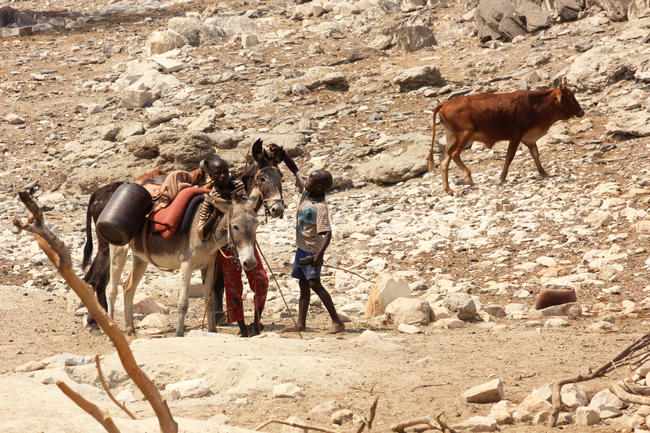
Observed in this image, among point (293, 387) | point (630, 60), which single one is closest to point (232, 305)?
point (293, 387)

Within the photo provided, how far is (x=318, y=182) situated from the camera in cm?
759

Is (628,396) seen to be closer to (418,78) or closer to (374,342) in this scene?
(374,342)

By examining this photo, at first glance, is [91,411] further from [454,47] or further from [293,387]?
[454,47]

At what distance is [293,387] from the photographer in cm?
531

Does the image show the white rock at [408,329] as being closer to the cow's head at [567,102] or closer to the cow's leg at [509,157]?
the cow's leg at [509,157]

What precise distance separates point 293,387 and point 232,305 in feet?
9.28

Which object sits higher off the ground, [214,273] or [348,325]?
[214,273]

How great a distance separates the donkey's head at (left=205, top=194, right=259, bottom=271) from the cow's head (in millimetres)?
8508

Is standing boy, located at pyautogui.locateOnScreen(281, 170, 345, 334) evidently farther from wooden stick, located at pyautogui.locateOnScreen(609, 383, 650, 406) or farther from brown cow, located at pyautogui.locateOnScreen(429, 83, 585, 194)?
brown cow, located at pyautogui.locateOnScreen(429, 83, 585, 194)

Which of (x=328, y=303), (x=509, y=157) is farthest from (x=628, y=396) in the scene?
(x=509, y=157)

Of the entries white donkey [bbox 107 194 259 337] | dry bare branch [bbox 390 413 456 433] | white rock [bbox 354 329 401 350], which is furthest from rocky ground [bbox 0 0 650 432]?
white donkey [bbox 107 194 259 337]

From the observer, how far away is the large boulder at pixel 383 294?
332 inches

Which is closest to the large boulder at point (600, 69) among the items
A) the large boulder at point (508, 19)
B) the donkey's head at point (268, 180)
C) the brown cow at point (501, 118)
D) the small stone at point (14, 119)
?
the brown cow at point (501, 118)

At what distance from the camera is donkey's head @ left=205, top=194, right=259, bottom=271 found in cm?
703
